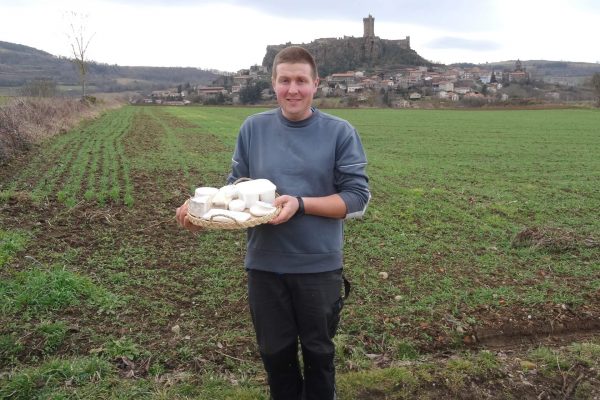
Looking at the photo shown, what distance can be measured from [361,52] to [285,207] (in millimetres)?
159548

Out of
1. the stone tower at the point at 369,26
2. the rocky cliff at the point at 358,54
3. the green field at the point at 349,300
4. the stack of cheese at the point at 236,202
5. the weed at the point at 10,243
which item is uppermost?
the stone tower at the point at 369,26

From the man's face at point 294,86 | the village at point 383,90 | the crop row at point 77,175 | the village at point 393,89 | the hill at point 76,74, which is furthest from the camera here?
the hill at point 76,74

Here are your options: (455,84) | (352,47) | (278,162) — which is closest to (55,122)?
(278,162)

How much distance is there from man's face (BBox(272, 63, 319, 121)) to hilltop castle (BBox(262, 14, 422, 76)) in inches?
5868

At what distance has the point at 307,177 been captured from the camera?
248 centimetres

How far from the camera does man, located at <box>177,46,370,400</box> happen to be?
243 cm

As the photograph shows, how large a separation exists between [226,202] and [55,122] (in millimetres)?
23329

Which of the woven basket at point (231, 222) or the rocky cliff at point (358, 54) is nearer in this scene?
the woven basket at point (231, 222)

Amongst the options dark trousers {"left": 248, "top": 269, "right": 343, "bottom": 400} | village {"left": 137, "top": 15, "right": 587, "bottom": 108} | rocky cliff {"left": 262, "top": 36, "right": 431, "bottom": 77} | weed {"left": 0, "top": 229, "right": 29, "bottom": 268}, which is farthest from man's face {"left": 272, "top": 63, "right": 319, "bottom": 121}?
rocky cliff {"left": 262, "top": 36, "right": 431, "bottom": 77}

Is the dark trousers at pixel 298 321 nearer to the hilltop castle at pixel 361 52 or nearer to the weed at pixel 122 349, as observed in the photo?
the weed at pixel 122 349

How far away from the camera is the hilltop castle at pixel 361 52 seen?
149750 mm

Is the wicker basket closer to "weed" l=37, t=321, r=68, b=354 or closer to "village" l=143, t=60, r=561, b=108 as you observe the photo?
"weed" l=37, t=321, r=68, b=354

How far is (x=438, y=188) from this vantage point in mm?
11281

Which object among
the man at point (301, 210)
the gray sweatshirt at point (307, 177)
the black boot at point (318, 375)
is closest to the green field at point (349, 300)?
the black boot at point (318, 375)
